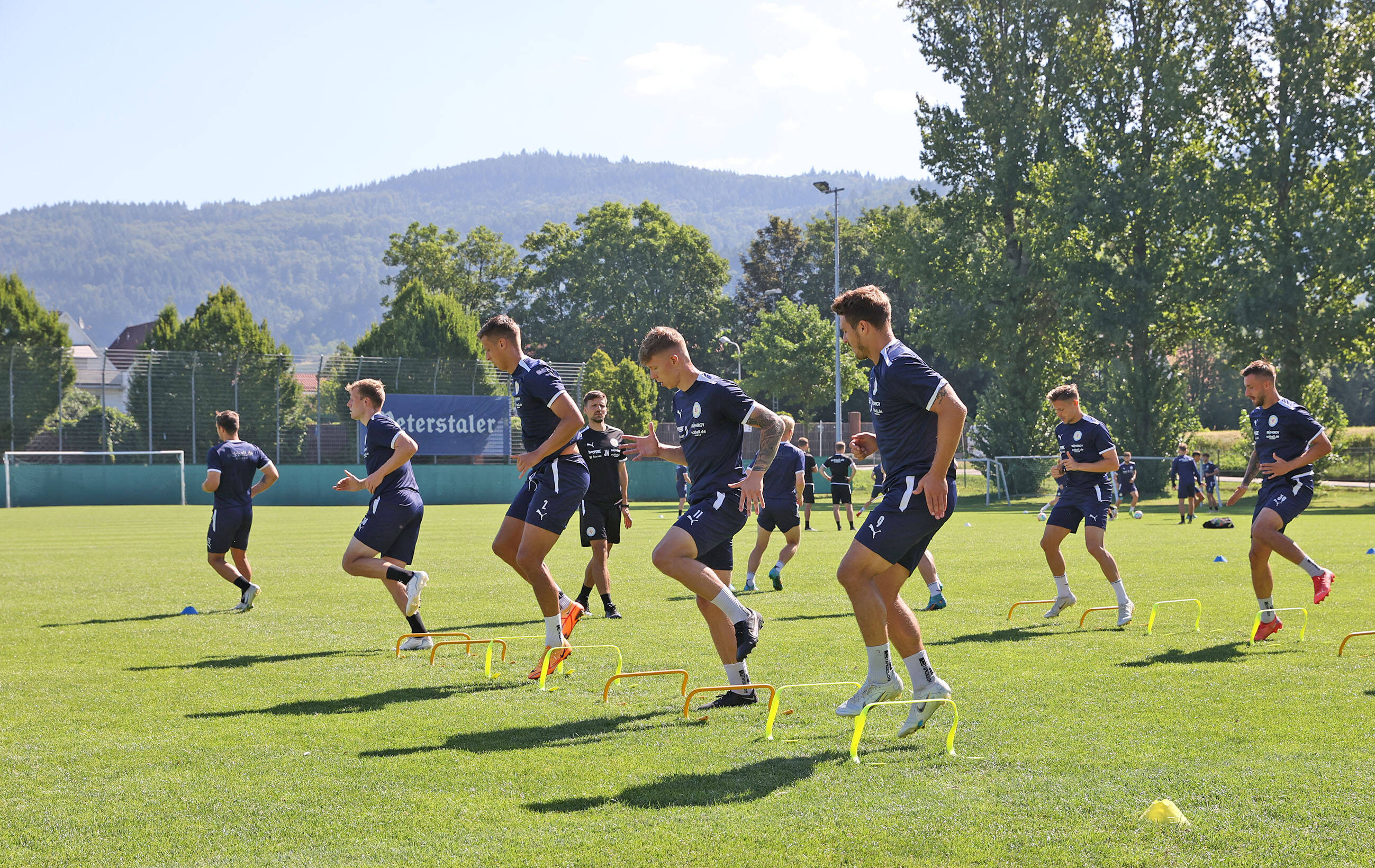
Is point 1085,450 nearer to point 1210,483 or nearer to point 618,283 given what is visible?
point 1210,483

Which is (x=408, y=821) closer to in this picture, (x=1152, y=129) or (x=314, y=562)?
(x=314, y=562)

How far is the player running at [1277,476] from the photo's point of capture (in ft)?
28.6

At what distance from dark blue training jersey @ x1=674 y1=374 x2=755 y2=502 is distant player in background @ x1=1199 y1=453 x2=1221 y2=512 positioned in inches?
1143

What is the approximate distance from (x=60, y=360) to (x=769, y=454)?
39.7 m

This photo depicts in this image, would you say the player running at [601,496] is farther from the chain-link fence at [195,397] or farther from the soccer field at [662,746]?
the chain-link fence at [195,397]

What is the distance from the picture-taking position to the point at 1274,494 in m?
8.91

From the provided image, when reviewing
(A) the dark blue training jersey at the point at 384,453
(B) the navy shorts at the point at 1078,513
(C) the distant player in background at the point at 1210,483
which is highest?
(A) the dark blue training jersey at the point at 384,453

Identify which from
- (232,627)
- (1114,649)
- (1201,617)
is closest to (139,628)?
(232,627)

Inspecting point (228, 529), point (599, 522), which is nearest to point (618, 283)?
point (228, 529)

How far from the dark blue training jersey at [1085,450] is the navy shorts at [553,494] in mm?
4825

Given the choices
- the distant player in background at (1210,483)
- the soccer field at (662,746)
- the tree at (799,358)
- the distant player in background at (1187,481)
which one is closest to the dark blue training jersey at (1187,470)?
the distant player in background at (1187,481)

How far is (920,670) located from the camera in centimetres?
571

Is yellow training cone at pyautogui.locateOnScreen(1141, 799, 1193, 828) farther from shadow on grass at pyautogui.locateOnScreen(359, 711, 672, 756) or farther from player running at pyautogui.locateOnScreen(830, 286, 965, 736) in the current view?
shadow on grass at pyautogui.locateOnScreen(359, 711, 672, 756)

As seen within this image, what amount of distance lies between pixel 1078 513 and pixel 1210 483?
25.7 meters
